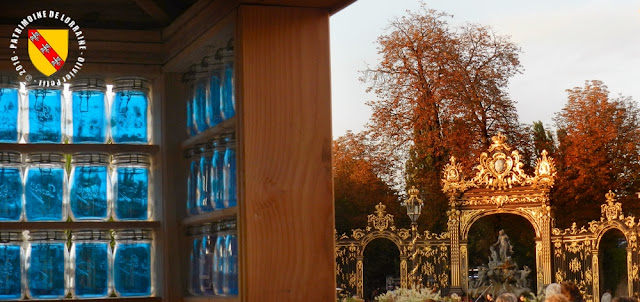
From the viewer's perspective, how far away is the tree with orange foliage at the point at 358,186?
2353cm

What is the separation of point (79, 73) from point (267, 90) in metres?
0.94

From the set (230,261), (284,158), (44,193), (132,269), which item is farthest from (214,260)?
(44,193)

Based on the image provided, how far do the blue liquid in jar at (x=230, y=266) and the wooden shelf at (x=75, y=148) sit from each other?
23.8 inches

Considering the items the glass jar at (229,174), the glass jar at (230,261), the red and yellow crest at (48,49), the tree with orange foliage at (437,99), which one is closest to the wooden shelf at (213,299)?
the glass jar at (230,261)

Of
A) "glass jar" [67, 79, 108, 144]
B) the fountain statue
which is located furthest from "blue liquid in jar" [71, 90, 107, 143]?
the fountain statue

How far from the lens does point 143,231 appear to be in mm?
3127

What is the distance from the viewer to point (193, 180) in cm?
308

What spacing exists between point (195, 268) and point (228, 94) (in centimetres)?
64

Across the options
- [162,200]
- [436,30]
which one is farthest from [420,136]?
[162,200]

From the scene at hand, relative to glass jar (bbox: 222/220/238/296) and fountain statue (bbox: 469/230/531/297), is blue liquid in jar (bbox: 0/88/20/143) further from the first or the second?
fountain statue (bbox: 469/230/531/297)

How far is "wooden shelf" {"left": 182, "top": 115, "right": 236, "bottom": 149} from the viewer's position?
103 inches

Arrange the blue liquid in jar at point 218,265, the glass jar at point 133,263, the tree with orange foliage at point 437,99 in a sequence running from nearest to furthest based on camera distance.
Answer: the blue liquid in jar at point 218,265, the glass jar at point 133,263, the tree with orange foliage at point 437,99

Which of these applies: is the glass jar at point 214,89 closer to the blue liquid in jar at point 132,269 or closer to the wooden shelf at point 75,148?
the wooden shelf at point 75,148

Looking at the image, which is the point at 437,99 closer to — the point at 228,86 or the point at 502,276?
the point at 502,276
